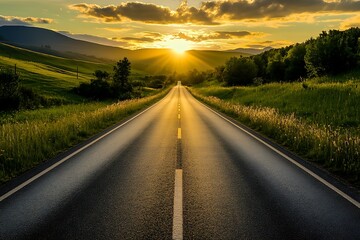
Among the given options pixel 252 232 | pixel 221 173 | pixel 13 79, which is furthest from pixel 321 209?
pixel 13 79

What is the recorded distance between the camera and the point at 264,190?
6863 millimetres

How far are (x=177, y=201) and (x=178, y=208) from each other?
384 millimetres

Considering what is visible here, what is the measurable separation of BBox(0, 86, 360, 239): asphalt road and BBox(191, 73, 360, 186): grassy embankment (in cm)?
112

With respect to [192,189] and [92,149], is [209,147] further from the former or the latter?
[192,189]

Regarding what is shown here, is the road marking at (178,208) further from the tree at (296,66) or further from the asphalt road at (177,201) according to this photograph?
the tree at (296,66)

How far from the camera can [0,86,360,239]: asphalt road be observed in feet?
15.9

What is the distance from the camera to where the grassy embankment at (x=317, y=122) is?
927 cm

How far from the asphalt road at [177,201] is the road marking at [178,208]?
15 mm

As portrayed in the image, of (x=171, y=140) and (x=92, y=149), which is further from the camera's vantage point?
(x=171, y=140)

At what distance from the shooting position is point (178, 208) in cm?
577

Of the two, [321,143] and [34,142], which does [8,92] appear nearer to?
[34,142]

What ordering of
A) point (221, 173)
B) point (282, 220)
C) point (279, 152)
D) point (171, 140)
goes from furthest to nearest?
point (171, 140)
point (279, 152)
point (221, 173)
point (282, 220)

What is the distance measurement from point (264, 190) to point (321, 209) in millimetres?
1308

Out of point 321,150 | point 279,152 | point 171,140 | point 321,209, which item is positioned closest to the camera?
point 321,209
